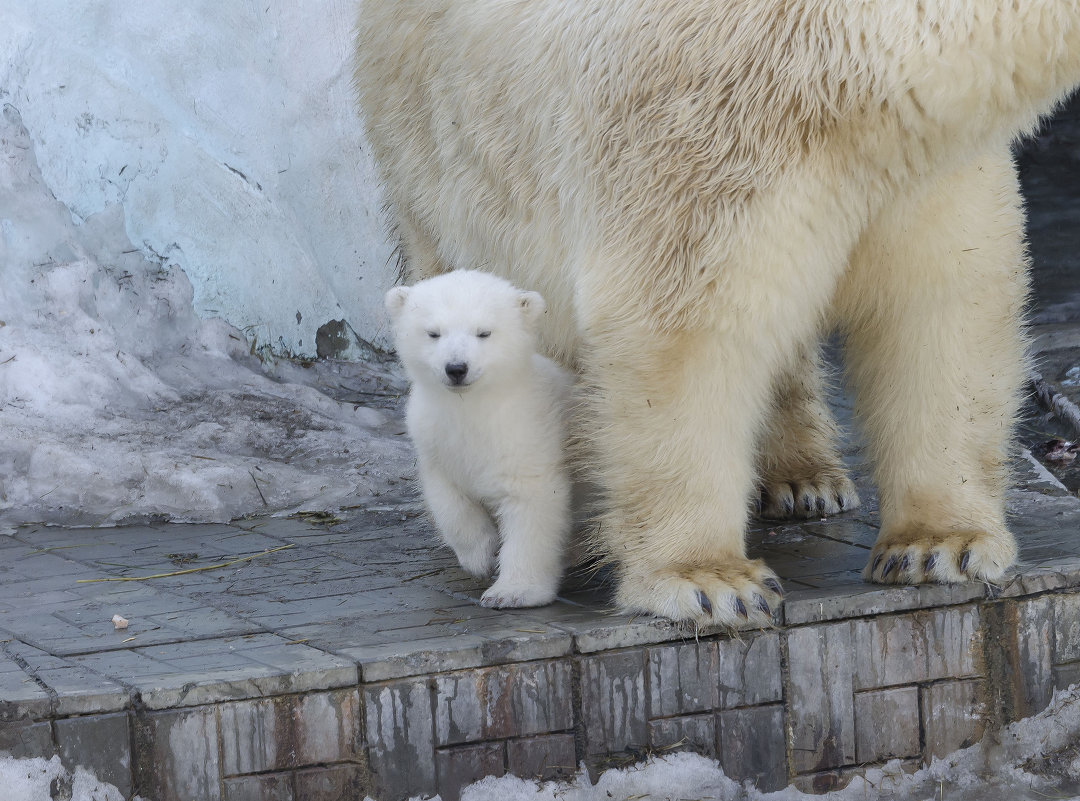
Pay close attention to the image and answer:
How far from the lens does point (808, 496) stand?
4.02 m

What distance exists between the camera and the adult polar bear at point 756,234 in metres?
2.66

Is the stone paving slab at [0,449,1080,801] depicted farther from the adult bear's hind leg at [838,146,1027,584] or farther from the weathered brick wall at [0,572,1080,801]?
the adult bear's hind leg at [838,146,1027,584]

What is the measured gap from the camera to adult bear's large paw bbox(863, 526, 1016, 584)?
120 inches

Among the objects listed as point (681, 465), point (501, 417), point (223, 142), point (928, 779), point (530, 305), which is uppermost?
point (223, 142)

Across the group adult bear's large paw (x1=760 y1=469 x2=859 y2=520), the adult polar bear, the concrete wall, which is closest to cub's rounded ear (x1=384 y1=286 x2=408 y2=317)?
the adult polar bear

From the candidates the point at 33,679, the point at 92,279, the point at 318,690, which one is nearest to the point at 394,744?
the point at 318,690

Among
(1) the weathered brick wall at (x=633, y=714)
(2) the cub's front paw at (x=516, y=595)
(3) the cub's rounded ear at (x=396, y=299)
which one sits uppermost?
(3) the cub's rounded ear at (x=396, y=299)

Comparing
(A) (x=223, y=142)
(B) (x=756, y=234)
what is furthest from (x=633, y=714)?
(A) (x=223, y=142)

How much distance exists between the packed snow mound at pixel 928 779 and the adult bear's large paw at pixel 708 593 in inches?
11.9

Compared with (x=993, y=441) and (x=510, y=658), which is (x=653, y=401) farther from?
(x=993, y=441)

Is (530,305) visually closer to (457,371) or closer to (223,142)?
(457,371)

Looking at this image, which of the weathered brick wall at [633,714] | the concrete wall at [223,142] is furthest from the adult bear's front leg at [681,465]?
the concrete wall at [223,142]

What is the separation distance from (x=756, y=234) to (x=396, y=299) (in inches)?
33.9

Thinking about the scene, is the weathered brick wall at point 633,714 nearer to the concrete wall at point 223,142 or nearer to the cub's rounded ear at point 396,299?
the cub's rounded ear at point 396,299
